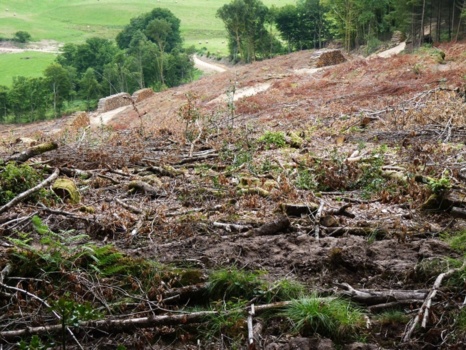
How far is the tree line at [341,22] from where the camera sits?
99.1 ft

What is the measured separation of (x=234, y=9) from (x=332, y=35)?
12.2 m

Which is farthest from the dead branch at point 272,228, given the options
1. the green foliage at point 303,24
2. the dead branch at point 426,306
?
the green foliage at point 303,24

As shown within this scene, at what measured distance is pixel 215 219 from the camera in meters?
5.56

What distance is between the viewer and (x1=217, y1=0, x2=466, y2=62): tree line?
30.2 metres

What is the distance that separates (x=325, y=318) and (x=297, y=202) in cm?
283

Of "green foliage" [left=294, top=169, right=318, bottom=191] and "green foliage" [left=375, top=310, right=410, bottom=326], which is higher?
"green foliage" [left=375, top=310, right=410, bottom=326]

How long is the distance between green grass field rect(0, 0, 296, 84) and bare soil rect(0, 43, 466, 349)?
85073mm

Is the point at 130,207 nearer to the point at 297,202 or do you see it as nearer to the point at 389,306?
the point at 297,202

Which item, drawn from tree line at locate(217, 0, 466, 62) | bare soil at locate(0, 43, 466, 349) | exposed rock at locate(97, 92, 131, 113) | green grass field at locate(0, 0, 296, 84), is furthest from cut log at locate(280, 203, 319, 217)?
green grass field at locate(0, 0, 296, 84)

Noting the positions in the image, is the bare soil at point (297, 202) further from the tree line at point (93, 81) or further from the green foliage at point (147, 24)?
the green foliage at point (147, 24)

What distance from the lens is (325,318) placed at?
3166 mm

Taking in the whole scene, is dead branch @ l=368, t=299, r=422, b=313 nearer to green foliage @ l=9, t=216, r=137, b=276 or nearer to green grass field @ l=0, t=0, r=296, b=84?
green foliage @ l=9, t=216, r=137, b=276

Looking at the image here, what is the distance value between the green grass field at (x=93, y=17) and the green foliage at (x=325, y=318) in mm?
92210

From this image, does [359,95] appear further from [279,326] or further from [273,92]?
[279,326]
